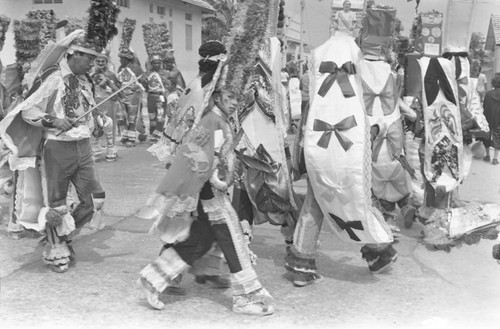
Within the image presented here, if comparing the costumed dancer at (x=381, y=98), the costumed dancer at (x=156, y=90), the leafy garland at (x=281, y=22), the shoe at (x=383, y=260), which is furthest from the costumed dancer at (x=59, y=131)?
the costumed dancer at (x=156, y=90)

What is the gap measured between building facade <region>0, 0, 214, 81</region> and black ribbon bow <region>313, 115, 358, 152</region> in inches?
580

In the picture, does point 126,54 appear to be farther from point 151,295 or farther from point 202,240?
point 151,295

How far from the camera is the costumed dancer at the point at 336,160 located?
433 centimetres

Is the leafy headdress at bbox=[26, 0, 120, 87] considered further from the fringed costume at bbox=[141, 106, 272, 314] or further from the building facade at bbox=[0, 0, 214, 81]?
the building facade at bbox=[0, 0, 214, 81]

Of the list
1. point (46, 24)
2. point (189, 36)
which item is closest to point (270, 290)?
point (46, 24)

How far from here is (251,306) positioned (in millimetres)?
3941

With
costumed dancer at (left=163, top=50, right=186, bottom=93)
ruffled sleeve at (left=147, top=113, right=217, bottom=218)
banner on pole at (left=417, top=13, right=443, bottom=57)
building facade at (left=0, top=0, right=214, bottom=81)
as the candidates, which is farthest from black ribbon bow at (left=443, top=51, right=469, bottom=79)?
building facade at (left=0, top=0, right=214, bottom=81)

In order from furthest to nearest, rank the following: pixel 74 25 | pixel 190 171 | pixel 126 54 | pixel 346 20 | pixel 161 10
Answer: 1. pixel 161 10
2. pixel 126 54
3. pixel 74 25
4. pixel 346 20
5. pixel 190 171

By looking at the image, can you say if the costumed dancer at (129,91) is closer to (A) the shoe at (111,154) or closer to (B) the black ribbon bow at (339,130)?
(A) the shoe at (111,154)

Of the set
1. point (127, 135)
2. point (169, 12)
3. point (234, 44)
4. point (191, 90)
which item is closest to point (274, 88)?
point (191, 90)

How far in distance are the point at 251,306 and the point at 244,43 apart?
5.67ft

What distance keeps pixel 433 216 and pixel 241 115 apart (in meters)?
2.17

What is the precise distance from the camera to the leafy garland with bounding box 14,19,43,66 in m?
6.55

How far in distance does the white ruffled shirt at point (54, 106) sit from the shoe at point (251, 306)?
6.34 ft
